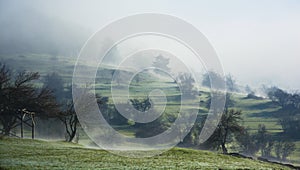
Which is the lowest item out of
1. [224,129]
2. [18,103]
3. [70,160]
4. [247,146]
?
[247,146]

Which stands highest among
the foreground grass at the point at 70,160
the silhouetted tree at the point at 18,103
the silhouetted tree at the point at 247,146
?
the silhouetted tree at the point at 18,103

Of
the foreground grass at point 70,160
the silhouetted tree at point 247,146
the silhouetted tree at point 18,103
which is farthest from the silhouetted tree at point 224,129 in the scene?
the foreground grass at point 70,160

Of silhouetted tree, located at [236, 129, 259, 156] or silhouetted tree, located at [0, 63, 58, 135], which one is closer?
silhouetted tree, located at [0, 63, 58, 135]

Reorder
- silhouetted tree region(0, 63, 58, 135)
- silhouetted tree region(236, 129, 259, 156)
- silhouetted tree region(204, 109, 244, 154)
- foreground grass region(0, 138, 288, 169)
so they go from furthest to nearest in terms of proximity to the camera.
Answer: silhouetted tree region(236, 129, 259, 156)
silhouetted tree region(204, 109, 244, 154)
silhouetted tree region(0, 63, 58, 135)
foreground grass region(0, 138, 288, 169)

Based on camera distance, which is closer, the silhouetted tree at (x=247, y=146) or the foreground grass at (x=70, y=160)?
the foreground grass at (x=70, y=160)

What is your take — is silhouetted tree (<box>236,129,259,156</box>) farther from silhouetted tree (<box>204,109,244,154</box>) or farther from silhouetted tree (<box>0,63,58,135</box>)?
silhouetted tree (<box>0,63,58,135</box>)

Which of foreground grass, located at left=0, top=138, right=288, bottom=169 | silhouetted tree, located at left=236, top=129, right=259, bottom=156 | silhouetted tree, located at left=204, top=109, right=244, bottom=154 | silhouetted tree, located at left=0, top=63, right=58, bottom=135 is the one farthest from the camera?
silhouetted tree, located at left=236, top=129, right=259, bottom=156

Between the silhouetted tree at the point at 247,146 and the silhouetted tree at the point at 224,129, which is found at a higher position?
the silhouetted tree at the point at 224,129

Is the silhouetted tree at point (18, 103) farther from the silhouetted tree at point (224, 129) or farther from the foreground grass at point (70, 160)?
the silhouetted tree at point (224, 129)

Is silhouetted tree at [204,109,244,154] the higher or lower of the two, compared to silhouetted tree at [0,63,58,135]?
lower

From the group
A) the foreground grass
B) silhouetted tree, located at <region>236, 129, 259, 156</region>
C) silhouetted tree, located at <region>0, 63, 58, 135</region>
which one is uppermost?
silhouetted tree, located at <region>0, 63, 58, 135</region>

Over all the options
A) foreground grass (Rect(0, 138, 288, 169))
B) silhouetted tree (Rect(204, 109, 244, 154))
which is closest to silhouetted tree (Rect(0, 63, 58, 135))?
foreground grass (Rect(0, 138, 288, 169))

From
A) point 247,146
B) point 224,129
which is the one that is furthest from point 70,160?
point 247,146

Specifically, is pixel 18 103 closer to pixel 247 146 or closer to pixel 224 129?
pixel 224 129
